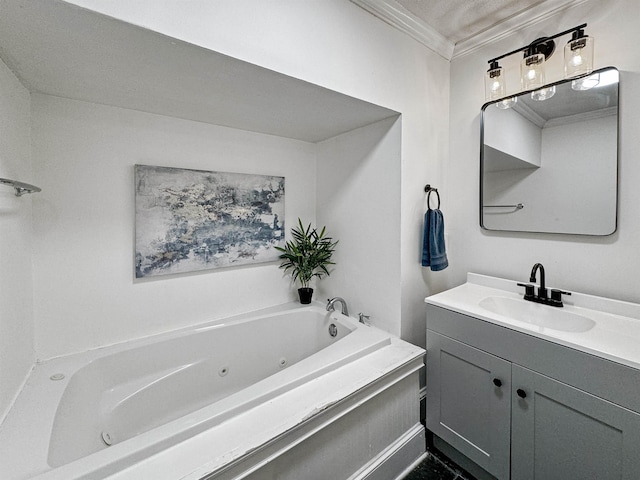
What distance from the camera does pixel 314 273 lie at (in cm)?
246

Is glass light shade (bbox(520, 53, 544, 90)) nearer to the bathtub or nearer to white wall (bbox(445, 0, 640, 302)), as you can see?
white wall (bbox(445, 0, 640, 302))

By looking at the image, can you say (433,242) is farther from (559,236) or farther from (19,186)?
(19,186)

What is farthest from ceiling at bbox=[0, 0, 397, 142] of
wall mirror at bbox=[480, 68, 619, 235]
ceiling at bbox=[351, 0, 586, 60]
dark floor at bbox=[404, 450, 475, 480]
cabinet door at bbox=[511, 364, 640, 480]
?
dark floor at bbox=[404, 450, 475, 480]

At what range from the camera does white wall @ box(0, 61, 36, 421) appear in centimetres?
113

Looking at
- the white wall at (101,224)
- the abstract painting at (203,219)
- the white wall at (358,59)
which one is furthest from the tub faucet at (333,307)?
the white wall at (101,224)

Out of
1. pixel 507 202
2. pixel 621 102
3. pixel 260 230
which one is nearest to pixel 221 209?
pixel 260 230

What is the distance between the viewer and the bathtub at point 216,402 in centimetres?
94

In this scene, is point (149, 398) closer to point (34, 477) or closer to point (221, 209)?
point (34, 477)

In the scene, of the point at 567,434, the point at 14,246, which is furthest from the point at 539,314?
the point at 14,246

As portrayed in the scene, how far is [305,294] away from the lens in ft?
7.64

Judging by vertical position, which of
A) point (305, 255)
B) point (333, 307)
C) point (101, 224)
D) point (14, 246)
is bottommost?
point (333, 307)

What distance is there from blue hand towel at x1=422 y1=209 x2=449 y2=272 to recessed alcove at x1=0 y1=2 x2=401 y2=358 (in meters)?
0.21

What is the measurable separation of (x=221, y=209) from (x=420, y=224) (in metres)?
1.38

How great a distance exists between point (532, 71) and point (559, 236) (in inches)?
36.7
